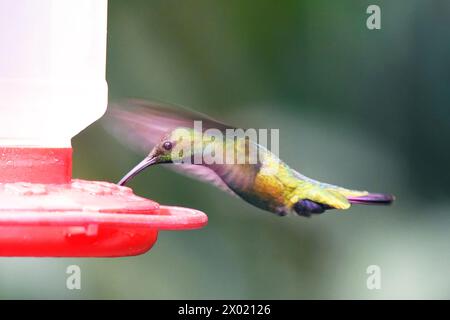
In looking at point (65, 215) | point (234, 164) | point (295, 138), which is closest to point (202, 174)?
point (234, 164)

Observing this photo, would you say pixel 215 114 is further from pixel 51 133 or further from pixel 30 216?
pixel 30 216

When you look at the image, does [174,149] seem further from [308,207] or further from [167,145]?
[308,207]

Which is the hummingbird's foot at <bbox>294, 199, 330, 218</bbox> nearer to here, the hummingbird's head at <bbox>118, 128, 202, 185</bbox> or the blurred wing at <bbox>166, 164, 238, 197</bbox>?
the blurred wing at <bbox>166, 164, 238, 197</bbox>

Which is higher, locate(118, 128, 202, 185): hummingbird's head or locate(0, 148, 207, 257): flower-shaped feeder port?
locate(118, 128, 202, 185): hummingbird's head

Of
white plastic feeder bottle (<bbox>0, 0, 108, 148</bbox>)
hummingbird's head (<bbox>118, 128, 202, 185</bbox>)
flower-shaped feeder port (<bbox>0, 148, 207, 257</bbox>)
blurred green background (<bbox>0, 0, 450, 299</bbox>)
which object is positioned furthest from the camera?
blurred green background (<bbox>0, 0, 450, 299</bbox>)

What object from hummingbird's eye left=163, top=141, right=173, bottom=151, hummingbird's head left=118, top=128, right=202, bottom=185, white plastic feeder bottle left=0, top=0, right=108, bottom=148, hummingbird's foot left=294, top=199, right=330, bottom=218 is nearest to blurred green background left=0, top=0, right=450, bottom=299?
hummingbird's foot left=294, top=199, right=330, bottom=218

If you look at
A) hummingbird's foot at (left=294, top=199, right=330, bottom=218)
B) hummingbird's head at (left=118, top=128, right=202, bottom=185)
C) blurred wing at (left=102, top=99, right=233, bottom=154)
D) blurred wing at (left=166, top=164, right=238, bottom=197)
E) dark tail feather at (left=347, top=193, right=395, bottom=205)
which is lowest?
hummingbird's foot at (left=294, top=199, right=330, bottom=218)

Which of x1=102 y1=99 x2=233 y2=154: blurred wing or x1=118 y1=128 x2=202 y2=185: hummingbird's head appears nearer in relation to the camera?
x1=118 y1=128 x2=202 y2=185: hummingbird's head
